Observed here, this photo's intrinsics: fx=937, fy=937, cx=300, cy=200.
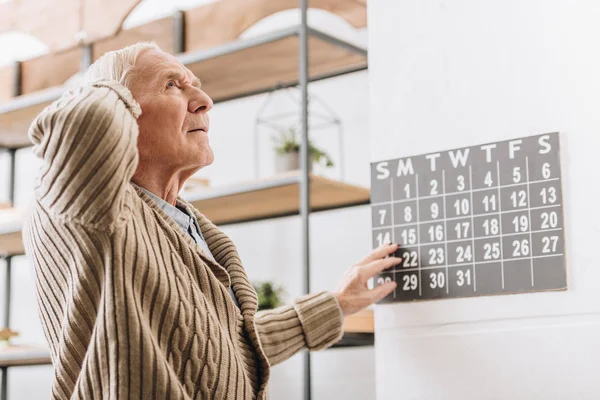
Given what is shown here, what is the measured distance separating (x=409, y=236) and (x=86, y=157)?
0.98m

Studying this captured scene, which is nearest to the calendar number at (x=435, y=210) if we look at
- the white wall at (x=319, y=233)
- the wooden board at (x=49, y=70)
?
the white wall at (x=319, y=233)

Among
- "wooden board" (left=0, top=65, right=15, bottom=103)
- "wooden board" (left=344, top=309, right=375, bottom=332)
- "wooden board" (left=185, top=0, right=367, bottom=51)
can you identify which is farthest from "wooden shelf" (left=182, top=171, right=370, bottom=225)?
Answer: "wooden board" (left=0, top=65, right=15, bottom=103)

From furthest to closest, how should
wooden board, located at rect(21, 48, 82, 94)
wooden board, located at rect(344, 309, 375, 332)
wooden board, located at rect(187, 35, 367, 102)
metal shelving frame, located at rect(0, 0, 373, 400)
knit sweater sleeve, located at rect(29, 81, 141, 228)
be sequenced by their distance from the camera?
1. wooden board, located at rect(21, 48, 82, 94)
2. wooden board, located at rect(187, 35, 367, 102)
3. metal shelving frame, located at rect(0, 0, 373, 400)
4. wooden board, located at rect(344, 309, 375, 332)
5. knit sweater sleeve, located at rect(29, 81, 141, 228)

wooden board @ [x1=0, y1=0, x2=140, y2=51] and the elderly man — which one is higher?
wooden board @ [x1=0, y1=0, x2=140, y2=51]

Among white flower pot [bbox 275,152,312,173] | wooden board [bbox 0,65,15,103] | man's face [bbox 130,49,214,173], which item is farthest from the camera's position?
wooden board [bbox 0,65,15,103]

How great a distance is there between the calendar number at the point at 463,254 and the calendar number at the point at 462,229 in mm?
27

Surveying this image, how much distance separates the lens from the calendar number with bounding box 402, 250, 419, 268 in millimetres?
2162

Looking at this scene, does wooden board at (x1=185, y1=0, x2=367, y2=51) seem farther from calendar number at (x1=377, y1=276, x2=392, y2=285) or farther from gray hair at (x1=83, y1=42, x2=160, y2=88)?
gray hair at (x1=83, y1=42, x2=160, y2=88)

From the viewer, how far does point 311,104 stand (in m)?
3.59

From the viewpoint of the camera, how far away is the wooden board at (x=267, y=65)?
10.5 ft

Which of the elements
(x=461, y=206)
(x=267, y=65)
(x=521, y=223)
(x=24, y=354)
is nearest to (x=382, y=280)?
(x=461, y=206)

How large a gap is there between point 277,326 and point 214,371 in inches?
20.5

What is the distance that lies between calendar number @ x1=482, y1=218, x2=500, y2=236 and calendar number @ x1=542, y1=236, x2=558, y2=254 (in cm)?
11

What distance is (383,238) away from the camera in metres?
2.23
